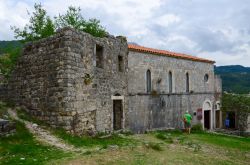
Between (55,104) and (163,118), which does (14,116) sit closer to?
(55,104)

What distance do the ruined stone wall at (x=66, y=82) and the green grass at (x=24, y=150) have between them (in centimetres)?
161

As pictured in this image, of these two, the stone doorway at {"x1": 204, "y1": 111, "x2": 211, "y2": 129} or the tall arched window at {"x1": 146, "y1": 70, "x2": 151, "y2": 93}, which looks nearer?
the tall arched window at {"x1": 146, "y1": 70, "x2": 151, "y2": 93}

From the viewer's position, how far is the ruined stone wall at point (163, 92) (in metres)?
18.2

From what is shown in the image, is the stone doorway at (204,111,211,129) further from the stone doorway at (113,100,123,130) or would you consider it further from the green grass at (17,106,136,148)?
the green grass at (17,106,136,148)

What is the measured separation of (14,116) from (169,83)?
1216 centimetres

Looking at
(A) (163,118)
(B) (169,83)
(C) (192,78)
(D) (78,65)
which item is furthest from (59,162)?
(C) (192,78)

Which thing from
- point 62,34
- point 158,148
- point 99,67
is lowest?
point 158,148

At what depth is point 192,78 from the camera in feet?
77.7

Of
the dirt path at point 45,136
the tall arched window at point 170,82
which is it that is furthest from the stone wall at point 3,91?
the tall arched window at point 170,82

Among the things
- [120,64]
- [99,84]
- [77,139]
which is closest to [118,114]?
[120,64]

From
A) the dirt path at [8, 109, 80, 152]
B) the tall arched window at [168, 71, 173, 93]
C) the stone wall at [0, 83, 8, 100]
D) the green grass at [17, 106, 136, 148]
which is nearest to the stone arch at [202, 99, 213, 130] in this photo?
the tall arched window at [168, 71, 173, 93]

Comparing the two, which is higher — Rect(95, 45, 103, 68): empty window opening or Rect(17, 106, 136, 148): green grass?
Rect(95, 45, 103, 68): empty window opening

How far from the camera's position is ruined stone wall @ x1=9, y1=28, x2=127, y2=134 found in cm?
1140

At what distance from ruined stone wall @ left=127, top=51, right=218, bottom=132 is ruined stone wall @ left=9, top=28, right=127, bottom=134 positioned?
3.90 m
